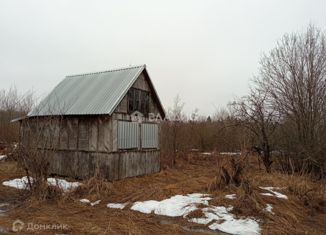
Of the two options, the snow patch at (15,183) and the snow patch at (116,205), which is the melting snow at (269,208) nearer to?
the snow patch at (116,205)

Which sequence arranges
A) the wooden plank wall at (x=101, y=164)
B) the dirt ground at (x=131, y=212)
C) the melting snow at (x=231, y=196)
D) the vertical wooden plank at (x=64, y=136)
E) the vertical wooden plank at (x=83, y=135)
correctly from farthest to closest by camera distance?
the vertical wooden plank at (x=64, y=136), the vertical wooden plank at (x=83, y=135), the wooden plank wall at (x=101, y=164), the melting snow at (x=231, y=196), the dirt ground at (x=131, y=212)

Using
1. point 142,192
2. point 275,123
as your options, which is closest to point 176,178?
point 142,192

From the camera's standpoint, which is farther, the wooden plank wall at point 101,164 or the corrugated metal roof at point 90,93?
the corrugated metal roof at point 90,93

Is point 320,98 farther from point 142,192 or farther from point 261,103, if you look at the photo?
point 142,192

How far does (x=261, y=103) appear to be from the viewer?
16.0 meters

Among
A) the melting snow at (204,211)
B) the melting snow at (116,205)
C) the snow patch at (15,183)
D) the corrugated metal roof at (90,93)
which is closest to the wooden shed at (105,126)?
the corrugated metal roof at (90,93)

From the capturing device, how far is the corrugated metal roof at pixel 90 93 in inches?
536

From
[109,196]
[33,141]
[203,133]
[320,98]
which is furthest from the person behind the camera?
[203,133]

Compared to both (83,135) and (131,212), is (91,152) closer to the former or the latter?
(83,135)

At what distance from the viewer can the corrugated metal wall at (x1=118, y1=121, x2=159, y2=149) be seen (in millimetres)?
13766

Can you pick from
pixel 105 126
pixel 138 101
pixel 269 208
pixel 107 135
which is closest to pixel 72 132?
pixel 105 126

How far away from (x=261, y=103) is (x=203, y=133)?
41.1ft

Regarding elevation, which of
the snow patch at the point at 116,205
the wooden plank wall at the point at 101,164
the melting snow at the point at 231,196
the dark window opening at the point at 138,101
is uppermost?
the dark window opening at the point at 138,101

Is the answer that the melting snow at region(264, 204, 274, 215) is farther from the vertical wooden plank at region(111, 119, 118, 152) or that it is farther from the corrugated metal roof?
the corrugated metal roof
